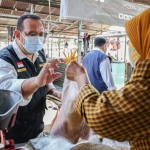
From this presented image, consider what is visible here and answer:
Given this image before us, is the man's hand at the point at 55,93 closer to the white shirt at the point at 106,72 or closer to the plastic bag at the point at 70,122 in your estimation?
the plastic bag at the point at 70,122

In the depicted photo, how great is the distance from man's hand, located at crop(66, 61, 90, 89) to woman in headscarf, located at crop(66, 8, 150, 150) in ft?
0.33

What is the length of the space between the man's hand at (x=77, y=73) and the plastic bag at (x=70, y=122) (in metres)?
0.17

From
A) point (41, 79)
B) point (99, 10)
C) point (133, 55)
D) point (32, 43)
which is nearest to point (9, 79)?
point (41, 79)

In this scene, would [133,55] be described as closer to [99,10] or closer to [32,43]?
[32,43]

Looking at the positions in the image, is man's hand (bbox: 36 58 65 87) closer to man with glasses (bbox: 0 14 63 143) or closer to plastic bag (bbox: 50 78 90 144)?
man with glasses (bbox: 0 14 63 143)

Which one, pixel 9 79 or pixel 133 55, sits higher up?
pixel 133 55

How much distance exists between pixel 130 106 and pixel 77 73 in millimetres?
372

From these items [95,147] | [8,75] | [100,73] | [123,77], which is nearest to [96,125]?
[95,147]

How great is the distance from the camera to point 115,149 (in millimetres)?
925

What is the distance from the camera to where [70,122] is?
1039mm

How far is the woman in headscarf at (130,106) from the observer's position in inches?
24.8

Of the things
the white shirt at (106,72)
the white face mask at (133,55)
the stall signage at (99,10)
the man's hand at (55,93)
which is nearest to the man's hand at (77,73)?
the white face mask at (133,55)

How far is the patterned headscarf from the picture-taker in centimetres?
72

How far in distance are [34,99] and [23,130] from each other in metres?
0.25
